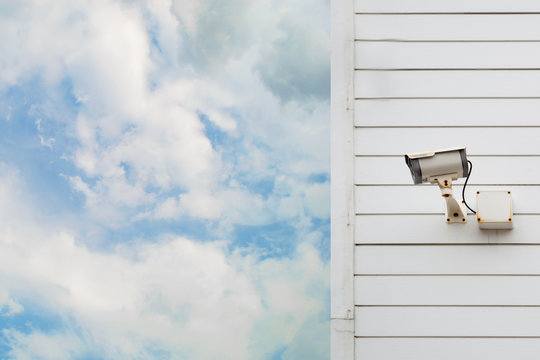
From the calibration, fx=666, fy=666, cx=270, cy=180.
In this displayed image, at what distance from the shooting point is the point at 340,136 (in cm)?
294

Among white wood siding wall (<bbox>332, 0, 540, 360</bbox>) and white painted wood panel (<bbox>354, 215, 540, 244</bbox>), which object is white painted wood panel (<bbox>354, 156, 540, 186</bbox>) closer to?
white wood siding wall (<bbox>332, 0, 540, 360</bbox>)

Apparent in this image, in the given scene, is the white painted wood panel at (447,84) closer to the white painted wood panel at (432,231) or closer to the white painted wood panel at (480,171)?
the white painted wood panel at (480,171)

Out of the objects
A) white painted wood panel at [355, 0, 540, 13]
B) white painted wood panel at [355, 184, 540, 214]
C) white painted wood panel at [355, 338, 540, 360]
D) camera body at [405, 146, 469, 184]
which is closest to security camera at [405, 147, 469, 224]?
camera body at [405, 146, 469, 184]

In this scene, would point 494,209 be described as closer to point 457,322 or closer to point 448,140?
point 448,140

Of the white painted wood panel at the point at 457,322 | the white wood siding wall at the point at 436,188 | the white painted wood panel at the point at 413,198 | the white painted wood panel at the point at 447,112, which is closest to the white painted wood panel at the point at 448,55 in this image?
the white wood siding wall at the point at 436,188

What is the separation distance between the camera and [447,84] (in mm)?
2977

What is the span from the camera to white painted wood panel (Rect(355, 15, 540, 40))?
9.97 feet

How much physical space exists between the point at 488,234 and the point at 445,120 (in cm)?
53

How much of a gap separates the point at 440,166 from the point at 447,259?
45 cm

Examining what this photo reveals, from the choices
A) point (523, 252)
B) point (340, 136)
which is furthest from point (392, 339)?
point (340, 136)

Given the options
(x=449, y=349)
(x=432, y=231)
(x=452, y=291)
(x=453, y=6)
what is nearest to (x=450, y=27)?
(x=453, y=6)

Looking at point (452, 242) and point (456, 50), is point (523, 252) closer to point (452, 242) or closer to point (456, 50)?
point (452, 242)

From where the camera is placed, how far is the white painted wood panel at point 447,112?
9.63 ft

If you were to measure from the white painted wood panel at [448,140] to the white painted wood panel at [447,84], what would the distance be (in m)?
0.17
